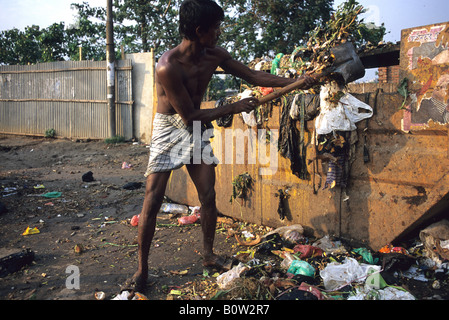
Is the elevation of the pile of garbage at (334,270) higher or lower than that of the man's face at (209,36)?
lower

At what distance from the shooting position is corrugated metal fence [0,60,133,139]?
1049 centimetres

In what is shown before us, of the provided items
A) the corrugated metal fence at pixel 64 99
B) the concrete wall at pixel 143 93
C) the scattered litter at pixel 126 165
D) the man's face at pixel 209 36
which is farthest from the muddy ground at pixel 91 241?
the corrugated metal fence at pixel 64 99

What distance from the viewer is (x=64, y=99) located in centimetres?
1139

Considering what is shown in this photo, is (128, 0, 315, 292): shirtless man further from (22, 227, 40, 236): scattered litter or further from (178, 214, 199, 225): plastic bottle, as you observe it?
(22, 227, 40, 236): scattered litter

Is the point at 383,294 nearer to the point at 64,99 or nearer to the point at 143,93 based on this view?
the point at 143,93

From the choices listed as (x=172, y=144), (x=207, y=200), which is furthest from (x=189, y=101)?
→ (x=207, y=200)

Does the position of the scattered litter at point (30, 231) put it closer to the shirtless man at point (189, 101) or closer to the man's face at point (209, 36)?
the shirtless man at point (189, 101)

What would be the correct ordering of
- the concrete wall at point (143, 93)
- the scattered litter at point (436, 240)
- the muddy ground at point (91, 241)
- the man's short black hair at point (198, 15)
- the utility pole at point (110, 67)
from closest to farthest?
the man's short black hair at point (198, 15) < the muddy ground at point (91, 241) < the scattered litter at point (436, 240) < the concrete wall at point (143, 93) < the utility pole at point (110, 67)

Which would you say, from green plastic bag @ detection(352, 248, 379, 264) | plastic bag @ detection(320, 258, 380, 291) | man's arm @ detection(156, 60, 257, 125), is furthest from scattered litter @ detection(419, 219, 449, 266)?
man's arm @ detection(156, 60, 257, 125)

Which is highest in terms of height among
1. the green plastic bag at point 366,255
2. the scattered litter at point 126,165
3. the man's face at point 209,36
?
the man's face at point 209,36

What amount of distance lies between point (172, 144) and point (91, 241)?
1.72 meters

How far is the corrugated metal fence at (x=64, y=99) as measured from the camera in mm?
10492

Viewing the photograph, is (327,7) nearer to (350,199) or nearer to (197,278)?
(350,199)
